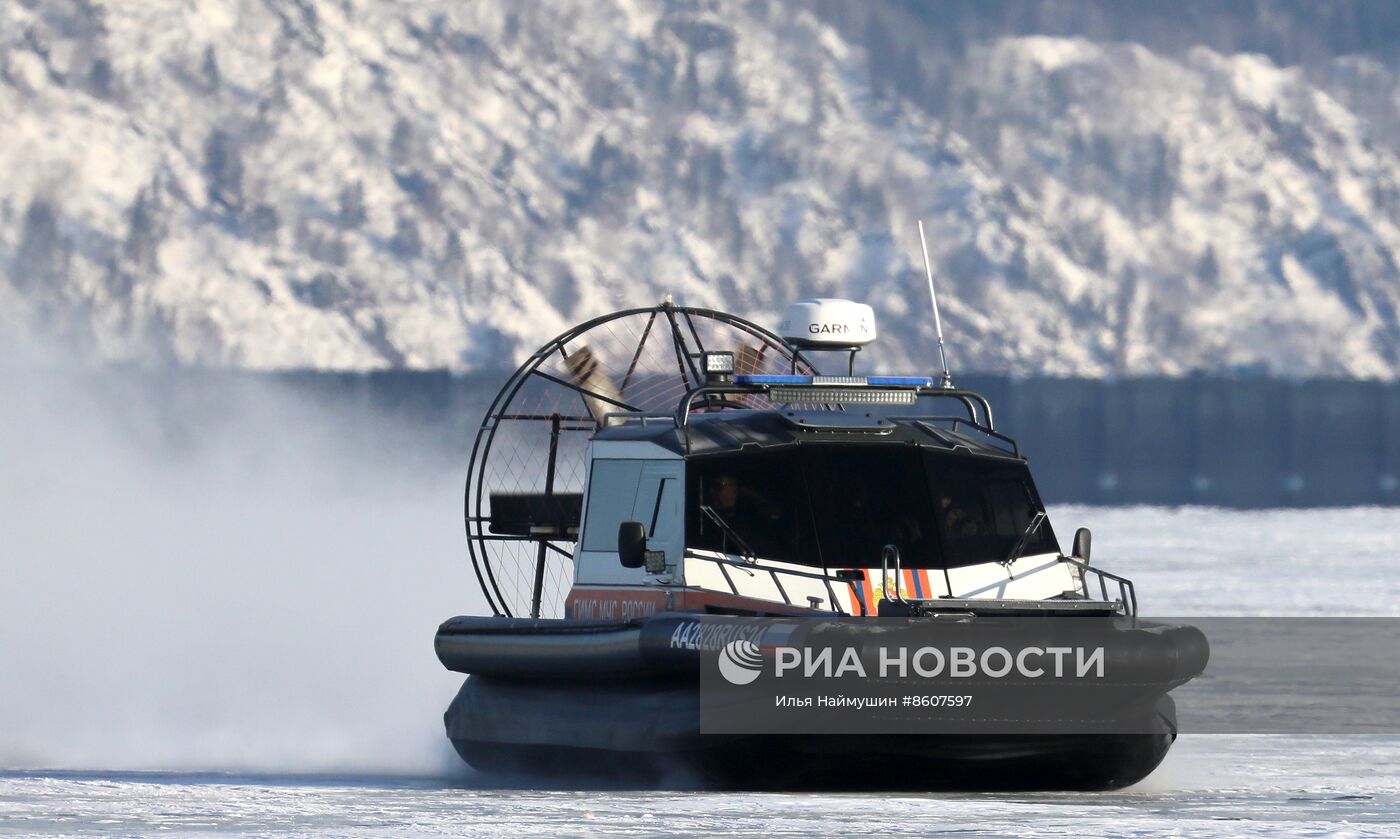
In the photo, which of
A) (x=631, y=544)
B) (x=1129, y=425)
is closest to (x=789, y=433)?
(x=631, y=544)

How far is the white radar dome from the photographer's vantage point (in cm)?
1303

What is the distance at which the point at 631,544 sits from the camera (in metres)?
11.5

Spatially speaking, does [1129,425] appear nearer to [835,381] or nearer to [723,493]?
[835,381]

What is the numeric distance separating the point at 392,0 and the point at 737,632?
141m

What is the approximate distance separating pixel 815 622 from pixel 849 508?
124cm

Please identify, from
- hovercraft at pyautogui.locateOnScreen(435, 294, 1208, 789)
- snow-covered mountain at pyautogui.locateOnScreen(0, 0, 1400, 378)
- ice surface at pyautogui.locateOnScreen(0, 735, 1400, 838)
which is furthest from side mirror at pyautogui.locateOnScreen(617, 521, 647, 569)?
snow-covered mountain at pyautogui.locateOnScreen(0, 0, 1400, 378)

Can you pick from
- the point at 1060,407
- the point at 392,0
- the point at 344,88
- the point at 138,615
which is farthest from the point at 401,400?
the point at 138,615

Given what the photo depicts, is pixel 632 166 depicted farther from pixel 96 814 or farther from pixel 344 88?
pixel 96 814

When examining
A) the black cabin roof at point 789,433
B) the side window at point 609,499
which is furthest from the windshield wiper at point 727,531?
the side window at point 609,499

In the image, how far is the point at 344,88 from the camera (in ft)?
455

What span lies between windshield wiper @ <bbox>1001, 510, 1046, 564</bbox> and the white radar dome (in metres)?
1.43

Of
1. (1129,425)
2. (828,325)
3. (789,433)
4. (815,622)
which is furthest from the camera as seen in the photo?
(1129,425)

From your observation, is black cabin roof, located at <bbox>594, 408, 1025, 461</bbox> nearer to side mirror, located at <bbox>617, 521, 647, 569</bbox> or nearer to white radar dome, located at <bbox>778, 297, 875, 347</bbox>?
side mirror, located at <bbox>617, 521, 647, 569</bbox>

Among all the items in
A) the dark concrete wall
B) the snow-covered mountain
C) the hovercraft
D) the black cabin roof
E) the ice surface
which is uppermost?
the snow-covered mountain
